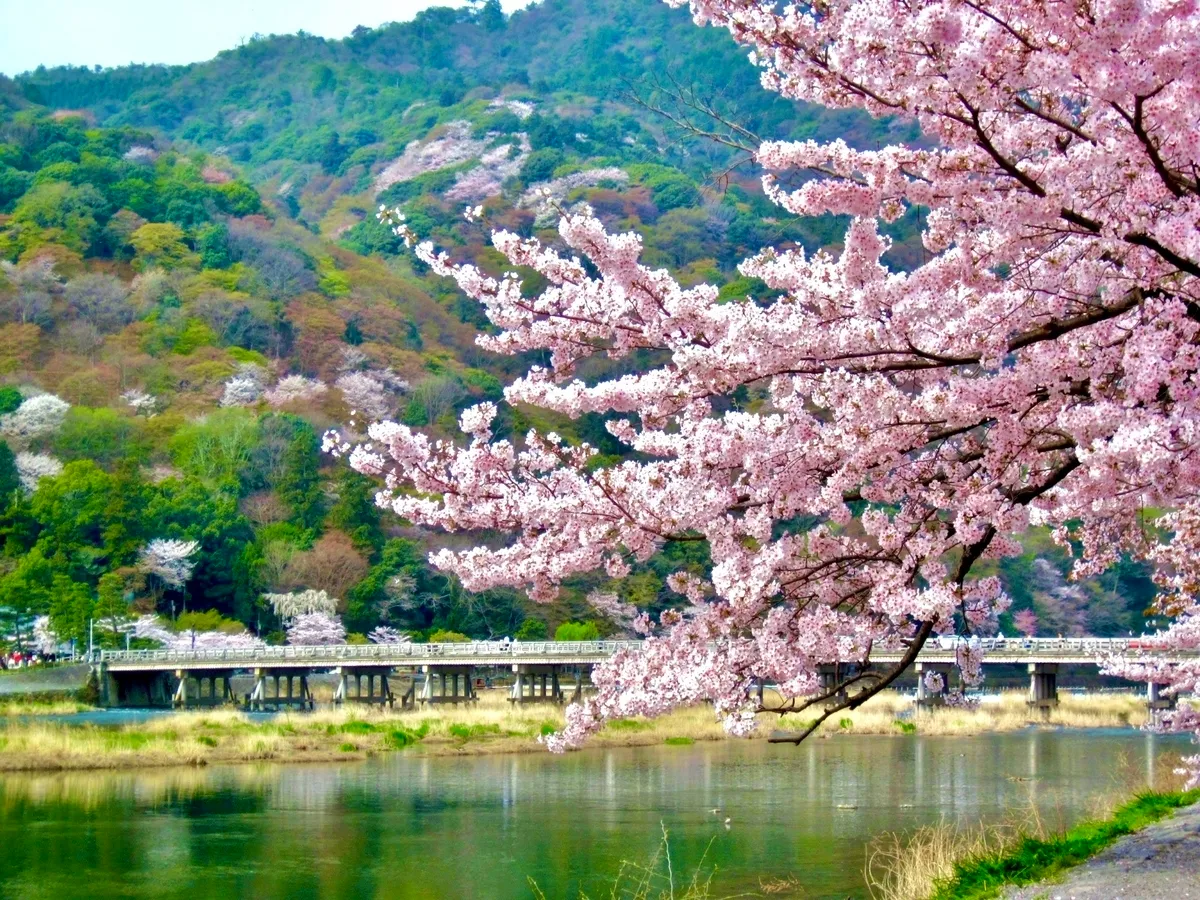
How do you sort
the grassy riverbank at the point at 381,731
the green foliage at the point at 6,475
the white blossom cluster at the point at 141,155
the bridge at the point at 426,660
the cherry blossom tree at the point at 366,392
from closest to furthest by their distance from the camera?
1. the grassy riverbank at the point at 381,731
2. the bridge at the point at 426,660
3. the green foliage at the point at 6,475
4. the cherry blossom tree at the point at 366,392
5. the white blossom cluster at the point at 141,155

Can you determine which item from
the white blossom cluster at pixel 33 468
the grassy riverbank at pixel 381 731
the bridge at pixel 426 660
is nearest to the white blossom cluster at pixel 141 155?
the white blossom cluster at pixel 33 468

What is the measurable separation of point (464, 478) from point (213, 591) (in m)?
48.0

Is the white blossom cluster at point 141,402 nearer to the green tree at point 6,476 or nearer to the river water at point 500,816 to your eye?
the green tree at point 6,476

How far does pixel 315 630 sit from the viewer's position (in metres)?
50.7

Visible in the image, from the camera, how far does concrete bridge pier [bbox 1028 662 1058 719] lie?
4300 cm

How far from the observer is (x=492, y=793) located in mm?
23562

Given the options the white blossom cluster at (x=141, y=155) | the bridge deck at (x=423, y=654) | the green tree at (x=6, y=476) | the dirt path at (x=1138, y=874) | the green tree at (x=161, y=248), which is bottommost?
the bridge deck at (x=423, y=654)

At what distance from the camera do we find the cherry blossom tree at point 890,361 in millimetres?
4898

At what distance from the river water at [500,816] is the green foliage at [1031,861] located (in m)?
2.61

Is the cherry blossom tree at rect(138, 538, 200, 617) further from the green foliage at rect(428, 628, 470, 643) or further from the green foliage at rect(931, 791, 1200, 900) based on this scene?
the green foliage at rect(931, 791, 1200, 900)

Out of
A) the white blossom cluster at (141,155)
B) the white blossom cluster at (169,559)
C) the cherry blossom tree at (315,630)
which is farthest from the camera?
the white blossom cluster at (141,155)

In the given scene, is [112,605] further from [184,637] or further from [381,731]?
[381,731]

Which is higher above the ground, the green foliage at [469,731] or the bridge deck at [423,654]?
the bridge deck at [423,654]

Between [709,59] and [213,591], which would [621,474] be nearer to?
[213,591]
